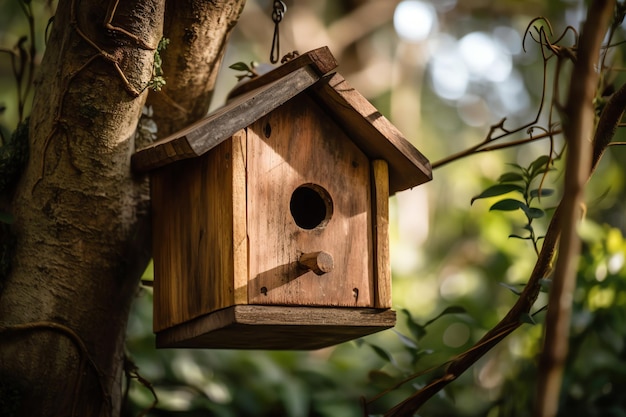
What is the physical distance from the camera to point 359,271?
179cm

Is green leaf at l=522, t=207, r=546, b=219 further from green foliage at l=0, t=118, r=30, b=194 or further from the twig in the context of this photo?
green foliage at l=0, t=118, r=30, b=194

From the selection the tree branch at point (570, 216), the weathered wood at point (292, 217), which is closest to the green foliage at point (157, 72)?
the weathered wood at point (292, 217)

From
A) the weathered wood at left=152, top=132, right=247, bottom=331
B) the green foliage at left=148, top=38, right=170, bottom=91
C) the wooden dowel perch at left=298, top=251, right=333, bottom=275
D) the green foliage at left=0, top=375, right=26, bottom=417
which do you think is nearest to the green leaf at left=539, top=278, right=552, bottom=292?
the wooden dowel perch at left=298, top=251, right=333, bottom=275

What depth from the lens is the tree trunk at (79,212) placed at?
1.70 m

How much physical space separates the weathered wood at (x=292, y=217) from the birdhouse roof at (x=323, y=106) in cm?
5

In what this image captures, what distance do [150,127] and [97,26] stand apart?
0.38 m

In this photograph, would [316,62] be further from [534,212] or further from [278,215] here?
[534,212]

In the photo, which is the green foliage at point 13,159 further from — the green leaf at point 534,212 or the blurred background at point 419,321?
the green leaf at point 534,212

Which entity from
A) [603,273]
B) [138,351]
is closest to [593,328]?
[603,273]

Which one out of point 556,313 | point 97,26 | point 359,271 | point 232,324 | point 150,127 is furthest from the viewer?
point 150,127

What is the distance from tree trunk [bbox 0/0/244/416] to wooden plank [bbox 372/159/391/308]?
0.60 m

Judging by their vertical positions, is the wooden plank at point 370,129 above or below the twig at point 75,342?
above

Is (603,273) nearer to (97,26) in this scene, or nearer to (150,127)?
(150,127)

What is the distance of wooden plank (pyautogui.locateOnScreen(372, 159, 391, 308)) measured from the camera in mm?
1799
